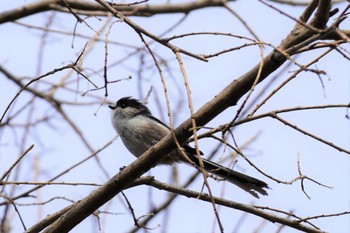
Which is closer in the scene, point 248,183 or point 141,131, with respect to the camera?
point 248,183

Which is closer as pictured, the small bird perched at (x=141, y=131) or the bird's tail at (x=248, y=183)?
the bird's tail at (x=248, y=183)

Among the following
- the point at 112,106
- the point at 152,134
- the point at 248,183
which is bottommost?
the point at 248,183

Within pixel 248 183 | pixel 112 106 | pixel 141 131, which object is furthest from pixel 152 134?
pixel 248 183

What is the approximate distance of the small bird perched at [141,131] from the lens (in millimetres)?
4551

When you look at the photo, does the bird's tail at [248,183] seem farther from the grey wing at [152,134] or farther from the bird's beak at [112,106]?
the bird's beak at [112,106]

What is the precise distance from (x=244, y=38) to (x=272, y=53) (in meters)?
0.16

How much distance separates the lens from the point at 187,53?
9.29 feet

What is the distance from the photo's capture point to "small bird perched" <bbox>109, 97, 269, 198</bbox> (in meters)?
4.55

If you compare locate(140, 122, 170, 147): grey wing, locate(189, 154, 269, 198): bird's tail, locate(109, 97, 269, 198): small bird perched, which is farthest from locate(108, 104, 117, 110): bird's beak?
locate(189, 154, 269, 198): bird's tail

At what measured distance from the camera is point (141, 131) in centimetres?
529

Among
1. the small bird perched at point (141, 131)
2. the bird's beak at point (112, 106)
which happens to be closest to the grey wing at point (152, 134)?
the small bird perched at point (141, 131)

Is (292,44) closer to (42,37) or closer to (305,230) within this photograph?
(305,230)

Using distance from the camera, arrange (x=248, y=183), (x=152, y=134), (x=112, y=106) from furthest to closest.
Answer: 1. (x=112, y=106)
2. (x=152, y=134)
3. (x=248, y=183)

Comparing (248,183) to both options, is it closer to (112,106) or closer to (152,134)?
(152,134)
